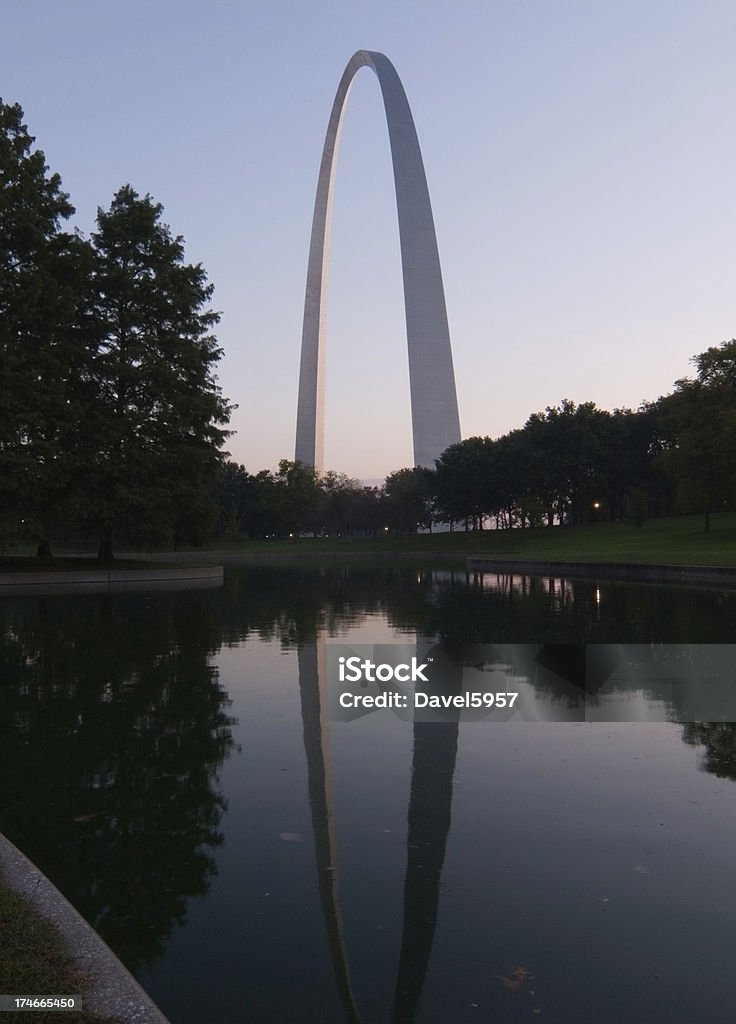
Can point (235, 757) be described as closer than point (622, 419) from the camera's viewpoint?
Yes

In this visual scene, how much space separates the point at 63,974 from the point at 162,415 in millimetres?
36256

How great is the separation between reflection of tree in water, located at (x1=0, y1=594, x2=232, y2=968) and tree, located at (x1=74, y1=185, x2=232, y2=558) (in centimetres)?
Result: 2295

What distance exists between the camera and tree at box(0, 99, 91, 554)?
33.1 meters

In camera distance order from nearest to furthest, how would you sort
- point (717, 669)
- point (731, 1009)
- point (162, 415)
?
point (731, 1009)
point (717, 669)
point (162, 415)

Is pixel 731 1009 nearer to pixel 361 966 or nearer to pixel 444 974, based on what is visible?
pixel 444 974

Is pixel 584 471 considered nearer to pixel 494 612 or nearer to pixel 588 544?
pixel 588 544

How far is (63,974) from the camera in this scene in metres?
3.35

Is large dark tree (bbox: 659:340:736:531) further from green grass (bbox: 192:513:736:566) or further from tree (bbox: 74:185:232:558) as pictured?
tree (bbox: 74:185:232:558)

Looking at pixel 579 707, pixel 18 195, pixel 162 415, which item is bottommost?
pixel 579 707

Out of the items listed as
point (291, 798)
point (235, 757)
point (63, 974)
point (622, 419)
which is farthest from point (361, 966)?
point (622, 419)

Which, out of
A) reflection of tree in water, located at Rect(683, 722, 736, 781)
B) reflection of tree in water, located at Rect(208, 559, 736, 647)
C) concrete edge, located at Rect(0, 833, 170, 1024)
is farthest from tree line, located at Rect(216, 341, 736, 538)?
concrete edge, located at Rect(0, 833, 170, 1024)

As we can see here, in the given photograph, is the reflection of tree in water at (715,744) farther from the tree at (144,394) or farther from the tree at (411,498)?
the tree at (411,498)

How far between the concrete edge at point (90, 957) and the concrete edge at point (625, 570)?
1046 inches

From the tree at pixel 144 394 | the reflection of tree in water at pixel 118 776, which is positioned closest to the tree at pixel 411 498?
the tree at pixel 144 394
